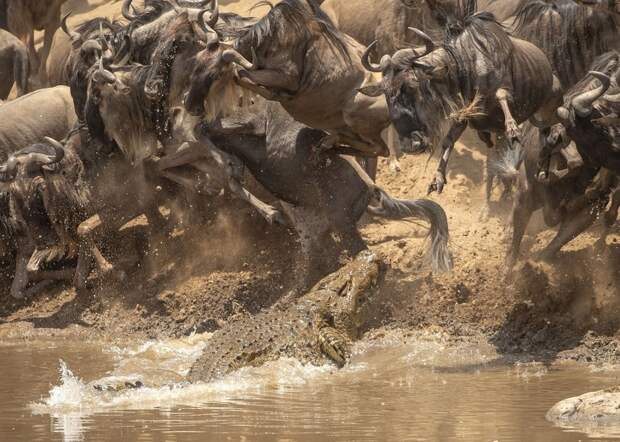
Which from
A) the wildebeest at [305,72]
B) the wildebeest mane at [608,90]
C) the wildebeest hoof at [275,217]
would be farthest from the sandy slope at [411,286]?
the wildebeest mane at [608,90]

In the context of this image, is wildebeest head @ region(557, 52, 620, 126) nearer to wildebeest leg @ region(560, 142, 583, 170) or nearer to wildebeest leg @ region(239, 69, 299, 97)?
wildebeest leg @ region(560, 142, 583, 170)

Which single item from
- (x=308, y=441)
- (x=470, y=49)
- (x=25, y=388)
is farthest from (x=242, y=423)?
(x=470, y=49)

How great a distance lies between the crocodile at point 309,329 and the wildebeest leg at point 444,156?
4.83 feet

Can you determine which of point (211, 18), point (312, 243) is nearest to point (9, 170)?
point (211, 18)

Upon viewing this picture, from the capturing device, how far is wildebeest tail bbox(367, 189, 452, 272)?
1166 centimetres

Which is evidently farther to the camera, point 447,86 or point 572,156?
point 572,156

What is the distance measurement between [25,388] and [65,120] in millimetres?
5207

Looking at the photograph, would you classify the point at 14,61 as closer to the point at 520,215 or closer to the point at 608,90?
the point at 520,215

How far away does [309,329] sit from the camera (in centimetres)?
1091

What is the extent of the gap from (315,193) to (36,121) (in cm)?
402

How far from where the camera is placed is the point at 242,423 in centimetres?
870

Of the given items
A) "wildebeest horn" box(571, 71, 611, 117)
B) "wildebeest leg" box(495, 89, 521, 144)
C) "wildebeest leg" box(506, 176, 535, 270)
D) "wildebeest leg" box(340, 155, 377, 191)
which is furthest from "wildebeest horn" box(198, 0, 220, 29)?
"wildebeest horn" box(571, 71, 611, 117)

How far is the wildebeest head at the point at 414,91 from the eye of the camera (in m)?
10.1

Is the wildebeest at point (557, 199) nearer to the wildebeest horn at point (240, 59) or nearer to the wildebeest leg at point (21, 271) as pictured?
the wildebeest horn at point (240, 59)
